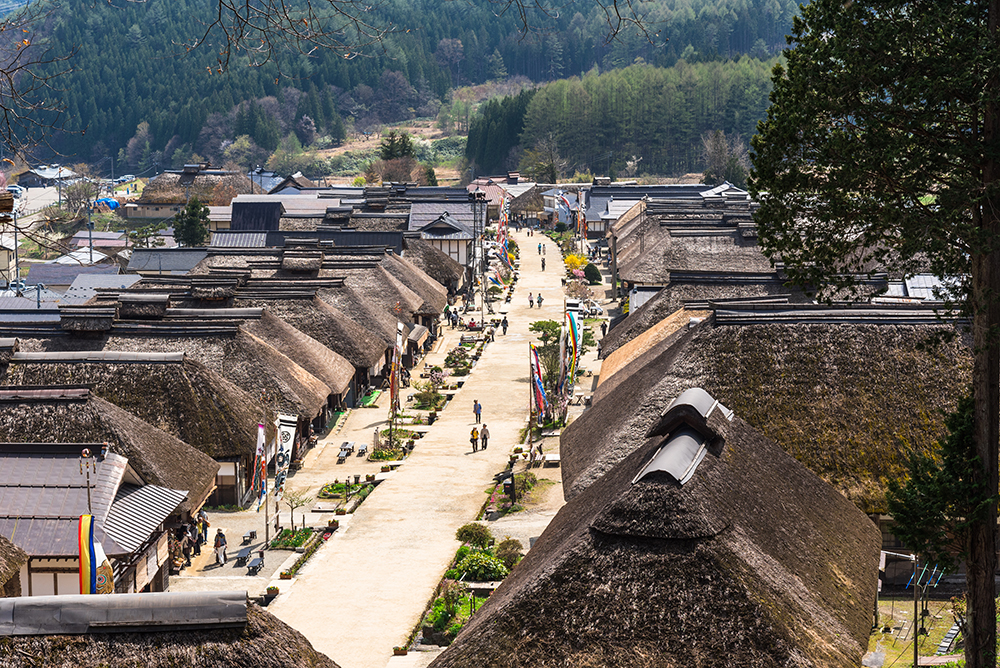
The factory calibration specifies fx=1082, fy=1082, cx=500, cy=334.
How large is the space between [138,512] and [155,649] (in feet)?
44.8

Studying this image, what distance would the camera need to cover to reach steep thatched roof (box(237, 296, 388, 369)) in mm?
43219

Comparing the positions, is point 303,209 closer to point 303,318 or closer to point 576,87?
point 303,318

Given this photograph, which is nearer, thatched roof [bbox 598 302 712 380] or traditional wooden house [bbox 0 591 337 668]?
traditional wooden house [bbox 0 591 337 668]

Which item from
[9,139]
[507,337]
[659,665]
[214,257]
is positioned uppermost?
[9,139]

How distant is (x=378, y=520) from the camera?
3120 centimetres

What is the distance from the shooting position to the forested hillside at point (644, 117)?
157 m

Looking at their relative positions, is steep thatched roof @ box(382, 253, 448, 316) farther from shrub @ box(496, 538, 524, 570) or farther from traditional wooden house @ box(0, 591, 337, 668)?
traditional wooden house @ box(0, 591, 337, 668)

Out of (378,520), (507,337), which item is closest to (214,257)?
(507,337)

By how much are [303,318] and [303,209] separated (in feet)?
141

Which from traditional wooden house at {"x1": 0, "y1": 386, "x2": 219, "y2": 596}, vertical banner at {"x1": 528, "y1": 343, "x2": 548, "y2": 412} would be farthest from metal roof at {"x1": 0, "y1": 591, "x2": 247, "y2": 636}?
vertical banner at {"x1": 528, "y1": 343, "x2": 548, "y2": 412}

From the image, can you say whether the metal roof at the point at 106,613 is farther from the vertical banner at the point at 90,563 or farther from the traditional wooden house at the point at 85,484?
the traditional wooden house at the point at 85,484

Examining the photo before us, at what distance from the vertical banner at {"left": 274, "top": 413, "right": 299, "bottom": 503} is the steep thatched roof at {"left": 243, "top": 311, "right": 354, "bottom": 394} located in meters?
5.92

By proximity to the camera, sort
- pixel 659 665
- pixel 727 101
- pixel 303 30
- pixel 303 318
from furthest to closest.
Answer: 1. pixel 727 101
2. pixel 303 318
3. pixel 659 665
4. pixel 303 30

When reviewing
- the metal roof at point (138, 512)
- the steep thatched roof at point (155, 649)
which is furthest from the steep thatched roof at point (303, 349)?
the steep thatched roof at point (155, 649)
